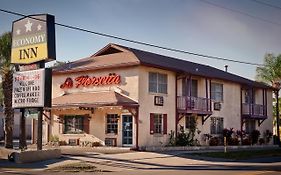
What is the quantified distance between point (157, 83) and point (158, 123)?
275 centimetres

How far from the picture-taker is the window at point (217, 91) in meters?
37.6

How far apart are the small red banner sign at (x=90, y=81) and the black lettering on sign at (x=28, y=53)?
9006mm

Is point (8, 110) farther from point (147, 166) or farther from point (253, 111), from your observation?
point (253, 111)

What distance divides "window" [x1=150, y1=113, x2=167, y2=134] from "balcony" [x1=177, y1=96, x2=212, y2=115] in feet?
5.52

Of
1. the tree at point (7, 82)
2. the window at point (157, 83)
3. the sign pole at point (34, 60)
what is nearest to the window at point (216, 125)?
the window at point (157, 83)

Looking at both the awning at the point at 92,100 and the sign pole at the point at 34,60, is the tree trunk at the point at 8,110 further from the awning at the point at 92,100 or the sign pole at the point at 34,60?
the sign pole at the point at 34,60

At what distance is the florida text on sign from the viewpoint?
22.0m

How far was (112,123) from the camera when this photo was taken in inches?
1233

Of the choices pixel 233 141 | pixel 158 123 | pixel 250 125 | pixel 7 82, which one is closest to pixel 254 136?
pixel 250 125

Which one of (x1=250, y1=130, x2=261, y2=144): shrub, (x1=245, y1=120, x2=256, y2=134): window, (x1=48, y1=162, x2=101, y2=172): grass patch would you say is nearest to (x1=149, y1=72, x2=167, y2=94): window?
(x1=48, y1=162, x2=101, y2=172): grass patch

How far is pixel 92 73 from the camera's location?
32875 millimetres

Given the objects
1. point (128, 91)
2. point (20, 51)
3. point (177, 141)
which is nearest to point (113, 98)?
point (128, 91)

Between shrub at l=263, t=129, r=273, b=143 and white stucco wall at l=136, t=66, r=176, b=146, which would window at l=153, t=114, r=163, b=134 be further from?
shrub at l=263, t=129, r=273, b=143

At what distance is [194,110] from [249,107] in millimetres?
10472
